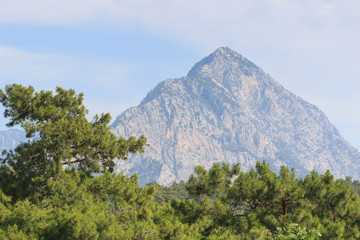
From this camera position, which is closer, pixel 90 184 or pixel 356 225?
pixel 90 184

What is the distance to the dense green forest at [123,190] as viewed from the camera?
20109mm

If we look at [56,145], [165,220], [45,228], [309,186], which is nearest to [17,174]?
[56,145]

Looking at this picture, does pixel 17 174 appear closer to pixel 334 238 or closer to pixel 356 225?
pixel 334 238

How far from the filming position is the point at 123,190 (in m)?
21.6

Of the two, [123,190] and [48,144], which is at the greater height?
[48,144]

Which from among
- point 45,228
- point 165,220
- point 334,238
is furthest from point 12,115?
point 334,238

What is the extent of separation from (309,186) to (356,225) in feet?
11.3

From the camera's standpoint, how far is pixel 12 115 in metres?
22.6

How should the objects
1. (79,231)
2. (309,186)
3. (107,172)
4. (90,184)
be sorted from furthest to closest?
1. (309,186)
2. (107,172)
3. (90,184)
4. (79,231)

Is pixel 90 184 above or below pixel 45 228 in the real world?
above

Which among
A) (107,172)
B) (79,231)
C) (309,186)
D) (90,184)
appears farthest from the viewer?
(309,186)

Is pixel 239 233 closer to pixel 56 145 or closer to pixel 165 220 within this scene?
pixel 165 220

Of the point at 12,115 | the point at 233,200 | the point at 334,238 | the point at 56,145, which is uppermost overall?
the point at 12,115

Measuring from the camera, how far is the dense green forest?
20.1 m
